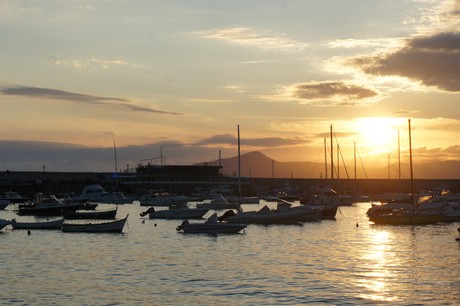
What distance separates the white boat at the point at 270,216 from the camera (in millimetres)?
74562

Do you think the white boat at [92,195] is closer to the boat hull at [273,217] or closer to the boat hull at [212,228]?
the boat hull at [273,217]

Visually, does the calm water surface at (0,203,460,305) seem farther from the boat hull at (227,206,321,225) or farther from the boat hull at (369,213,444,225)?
the boat hull at (369,213,444,225)

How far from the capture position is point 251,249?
53.3m

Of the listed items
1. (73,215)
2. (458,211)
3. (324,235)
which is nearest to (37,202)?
(73,215)

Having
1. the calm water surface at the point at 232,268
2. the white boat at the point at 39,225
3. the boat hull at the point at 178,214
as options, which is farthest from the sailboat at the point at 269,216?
the white boat at the point at 39,225

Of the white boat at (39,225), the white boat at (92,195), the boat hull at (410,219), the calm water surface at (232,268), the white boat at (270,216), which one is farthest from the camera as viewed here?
the white boat at (92,195)

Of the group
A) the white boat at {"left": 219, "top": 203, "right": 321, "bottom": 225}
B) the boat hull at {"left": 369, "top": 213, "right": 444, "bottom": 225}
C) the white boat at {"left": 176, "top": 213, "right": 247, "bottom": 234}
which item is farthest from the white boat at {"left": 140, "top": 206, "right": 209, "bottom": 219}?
the boat hull at {"left": 369, "top": 213, "right": 444, "bottom": 225}

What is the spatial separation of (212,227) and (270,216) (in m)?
13.2

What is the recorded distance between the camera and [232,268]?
42.9 meters

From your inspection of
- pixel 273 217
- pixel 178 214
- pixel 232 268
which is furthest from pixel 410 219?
pixel 232 268

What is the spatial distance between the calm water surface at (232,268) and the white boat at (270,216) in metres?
6.14

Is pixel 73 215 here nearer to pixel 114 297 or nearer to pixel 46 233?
pixel 46 233

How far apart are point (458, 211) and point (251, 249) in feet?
128

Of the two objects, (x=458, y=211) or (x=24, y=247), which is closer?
A: (x=24, y=247)
